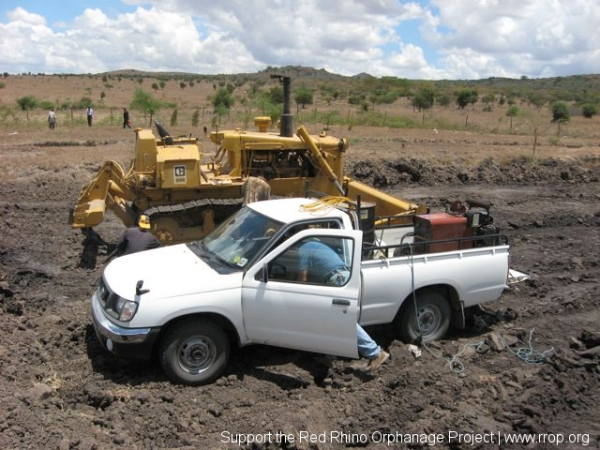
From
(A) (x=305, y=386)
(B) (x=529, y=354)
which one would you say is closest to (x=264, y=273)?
(A) (x=305, y=386)

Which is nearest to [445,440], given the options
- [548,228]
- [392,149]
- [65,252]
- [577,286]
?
[577,286]

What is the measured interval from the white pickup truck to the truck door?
10 mm

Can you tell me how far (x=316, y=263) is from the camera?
6.36 metres

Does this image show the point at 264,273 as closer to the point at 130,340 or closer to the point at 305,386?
the point at 305,386

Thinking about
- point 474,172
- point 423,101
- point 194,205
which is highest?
point 423,101

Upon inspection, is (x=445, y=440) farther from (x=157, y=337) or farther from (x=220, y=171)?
(x=220, y=171)

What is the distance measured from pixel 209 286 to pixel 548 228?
34.1 feet

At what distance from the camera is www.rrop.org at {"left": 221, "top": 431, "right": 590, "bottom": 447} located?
5.26m

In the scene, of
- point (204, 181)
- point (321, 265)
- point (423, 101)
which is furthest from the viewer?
point (423, 101)

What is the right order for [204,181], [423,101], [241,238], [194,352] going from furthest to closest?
[423,101], [204,181], [241,238], [194,352]

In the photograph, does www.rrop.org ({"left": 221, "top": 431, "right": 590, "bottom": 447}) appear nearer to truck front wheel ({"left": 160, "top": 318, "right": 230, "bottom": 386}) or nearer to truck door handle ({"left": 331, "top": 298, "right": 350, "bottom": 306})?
truck front wheel ({"left": 160, "top": 318, "right": 230, "bottom": 386})

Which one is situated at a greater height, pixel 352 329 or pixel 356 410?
pixel 352 329

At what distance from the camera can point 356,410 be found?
19.2 ft

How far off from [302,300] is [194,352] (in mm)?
1184
